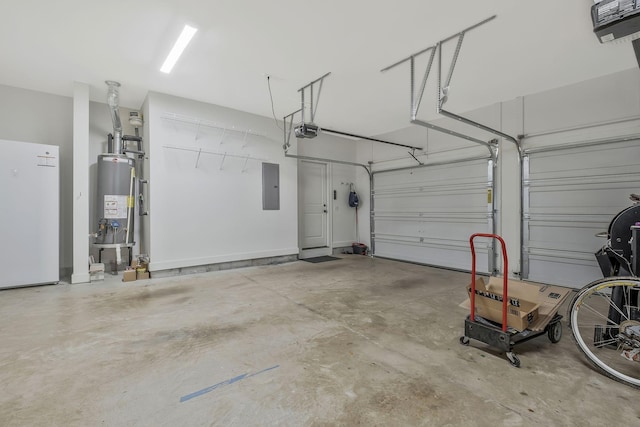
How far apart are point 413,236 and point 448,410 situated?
4855 millimetres

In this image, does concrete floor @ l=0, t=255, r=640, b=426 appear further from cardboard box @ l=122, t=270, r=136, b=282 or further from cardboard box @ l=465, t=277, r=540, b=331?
cardboard box @ l=122, t=270, r=136, b=282

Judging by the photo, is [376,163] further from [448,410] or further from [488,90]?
[448,410]

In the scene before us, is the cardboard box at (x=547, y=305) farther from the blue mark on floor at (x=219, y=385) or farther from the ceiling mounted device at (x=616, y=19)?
the blue mark on floor at (x=219, y=385)

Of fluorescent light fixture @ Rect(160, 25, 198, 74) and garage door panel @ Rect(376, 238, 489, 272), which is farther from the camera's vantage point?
garage door panel @ Rect(376, 238, 489, 272)

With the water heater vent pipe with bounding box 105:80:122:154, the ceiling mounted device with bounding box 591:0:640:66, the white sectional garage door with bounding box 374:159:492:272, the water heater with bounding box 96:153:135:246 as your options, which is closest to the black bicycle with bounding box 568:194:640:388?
the ceiling mounted device with bounding box 591:0:640:66

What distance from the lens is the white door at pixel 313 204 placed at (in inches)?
266

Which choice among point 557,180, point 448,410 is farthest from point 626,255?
point 557,180

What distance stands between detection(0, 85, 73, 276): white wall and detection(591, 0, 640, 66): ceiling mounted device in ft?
21.5

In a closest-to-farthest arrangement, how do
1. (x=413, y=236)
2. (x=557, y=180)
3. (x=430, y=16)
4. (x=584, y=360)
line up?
1. (x=584, y=360)
2. (x=430, y=16)
3. (x=557, y=180)
4. (x=413, y=236)

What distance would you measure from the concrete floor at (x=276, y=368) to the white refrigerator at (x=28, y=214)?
1.87 ft

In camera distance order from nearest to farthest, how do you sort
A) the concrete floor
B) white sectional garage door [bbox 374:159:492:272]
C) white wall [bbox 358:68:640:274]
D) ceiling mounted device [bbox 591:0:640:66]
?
1. ceiling mounted device [bbox 591:0:640:66]
2. the concrete floor
3. white wall [bbox 358:68:640:274]
4. white sectional garage door [bbox 374:159:492:272]

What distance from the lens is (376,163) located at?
7074 mm

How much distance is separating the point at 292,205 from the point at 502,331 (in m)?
4.63

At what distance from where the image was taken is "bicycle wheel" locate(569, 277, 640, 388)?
74.2 inches
